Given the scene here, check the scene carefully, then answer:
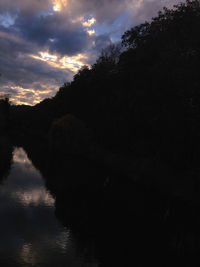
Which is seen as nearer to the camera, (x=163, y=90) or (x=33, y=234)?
(x=33, y=234)

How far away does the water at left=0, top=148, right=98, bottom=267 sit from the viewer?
14.4 metres

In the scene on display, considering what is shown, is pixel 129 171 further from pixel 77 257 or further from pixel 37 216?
pixel 77 257

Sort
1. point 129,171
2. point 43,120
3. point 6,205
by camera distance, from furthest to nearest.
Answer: point 43,120
point 129,171
point 6,205

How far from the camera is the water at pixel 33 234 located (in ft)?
47.3

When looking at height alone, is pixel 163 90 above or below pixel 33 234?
above

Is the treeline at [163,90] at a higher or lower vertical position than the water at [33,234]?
higher

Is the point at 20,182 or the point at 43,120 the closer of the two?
the point at 20,182

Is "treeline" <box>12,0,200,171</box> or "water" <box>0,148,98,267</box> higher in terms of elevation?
"treeline" <box>12,0,200,171</box>

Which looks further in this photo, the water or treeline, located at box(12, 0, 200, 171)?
treeline, located at box(12, 0, 200, 171)

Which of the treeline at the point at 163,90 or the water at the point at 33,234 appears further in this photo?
the treeline at the point at 163,90

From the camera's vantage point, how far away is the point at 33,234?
698 inches

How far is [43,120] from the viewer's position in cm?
11506

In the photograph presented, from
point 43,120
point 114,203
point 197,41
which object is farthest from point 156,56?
point 43,120

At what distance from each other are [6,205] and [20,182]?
10.3 metres
